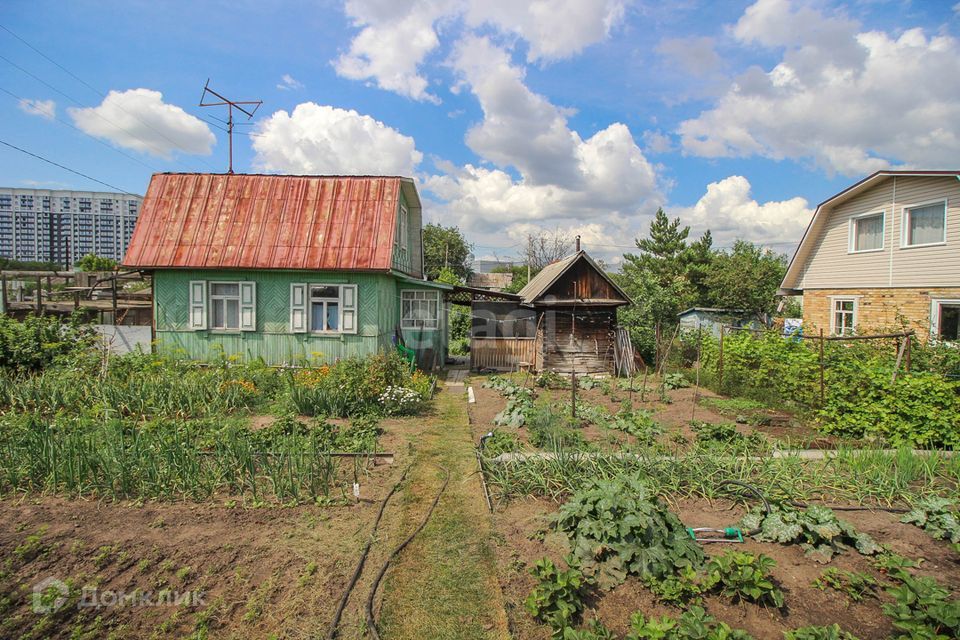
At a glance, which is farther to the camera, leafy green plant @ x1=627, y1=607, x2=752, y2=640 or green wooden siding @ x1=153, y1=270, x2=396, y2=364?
green wooden siding @ x1=153, y1=270, x2=396, y2=364

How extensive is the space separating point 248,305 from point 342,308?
2586mm

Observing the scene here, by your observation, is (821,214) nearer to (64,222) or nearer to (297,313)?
(297,313)

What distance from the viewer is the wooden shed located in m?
16.4

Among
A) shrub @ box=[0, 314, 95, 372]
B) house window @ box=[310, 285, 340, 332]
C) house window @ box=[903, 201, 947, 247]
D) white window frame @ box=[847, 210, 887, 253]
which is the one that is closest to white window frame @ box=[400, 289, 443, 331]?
house window @ box=[310, 285, 340, 332]

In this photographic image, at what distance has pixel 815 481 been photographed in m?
5.52

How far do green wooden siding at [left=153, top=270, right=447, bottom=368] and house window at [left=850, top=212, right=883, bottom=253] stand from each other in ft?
49.5

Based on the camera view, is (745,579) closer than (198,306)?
Yes

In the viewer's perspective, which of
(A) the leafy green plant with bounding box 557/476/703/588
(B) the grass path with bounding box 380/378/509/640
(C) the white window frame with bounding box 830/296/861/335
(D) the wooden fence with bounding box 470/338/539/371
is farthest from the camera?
(D) the wooden fence with bounding box 470/338/539/371

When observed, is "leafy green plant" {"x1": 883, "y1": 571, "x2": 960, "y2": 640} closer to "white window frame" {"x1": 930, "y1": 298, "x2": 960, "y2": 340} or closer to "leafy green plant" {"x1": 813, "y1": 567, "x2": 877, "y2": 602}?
"leafy green plant" {"x1": 813, "y1": 567, "x2": 877, "y2": 602}

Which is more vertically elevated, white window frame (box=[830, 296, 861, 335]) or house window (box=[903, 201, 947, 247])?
house window (box=[903, 201, 947, 247])

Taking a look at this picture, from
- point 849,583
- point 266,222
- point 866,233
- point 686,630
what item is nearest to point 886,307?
point 866,233

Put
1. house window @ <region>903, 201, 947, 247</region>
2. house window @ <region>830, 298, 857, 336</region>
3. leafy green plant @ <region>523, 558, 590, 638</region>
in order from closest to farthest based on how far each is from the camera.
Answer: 1. leafy green plant @ <region>523, 558, 590, 638</region>
2. house window @ <region>903, 201, 947, 247</region>
3. house window @ <region>830, 298, 857, 336</region>

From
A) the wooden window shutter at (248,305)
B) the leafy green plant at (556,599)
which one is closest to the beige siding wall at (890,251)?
the leafy green plant at (556,599)

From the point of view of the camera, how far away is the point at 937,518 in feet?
15.0
